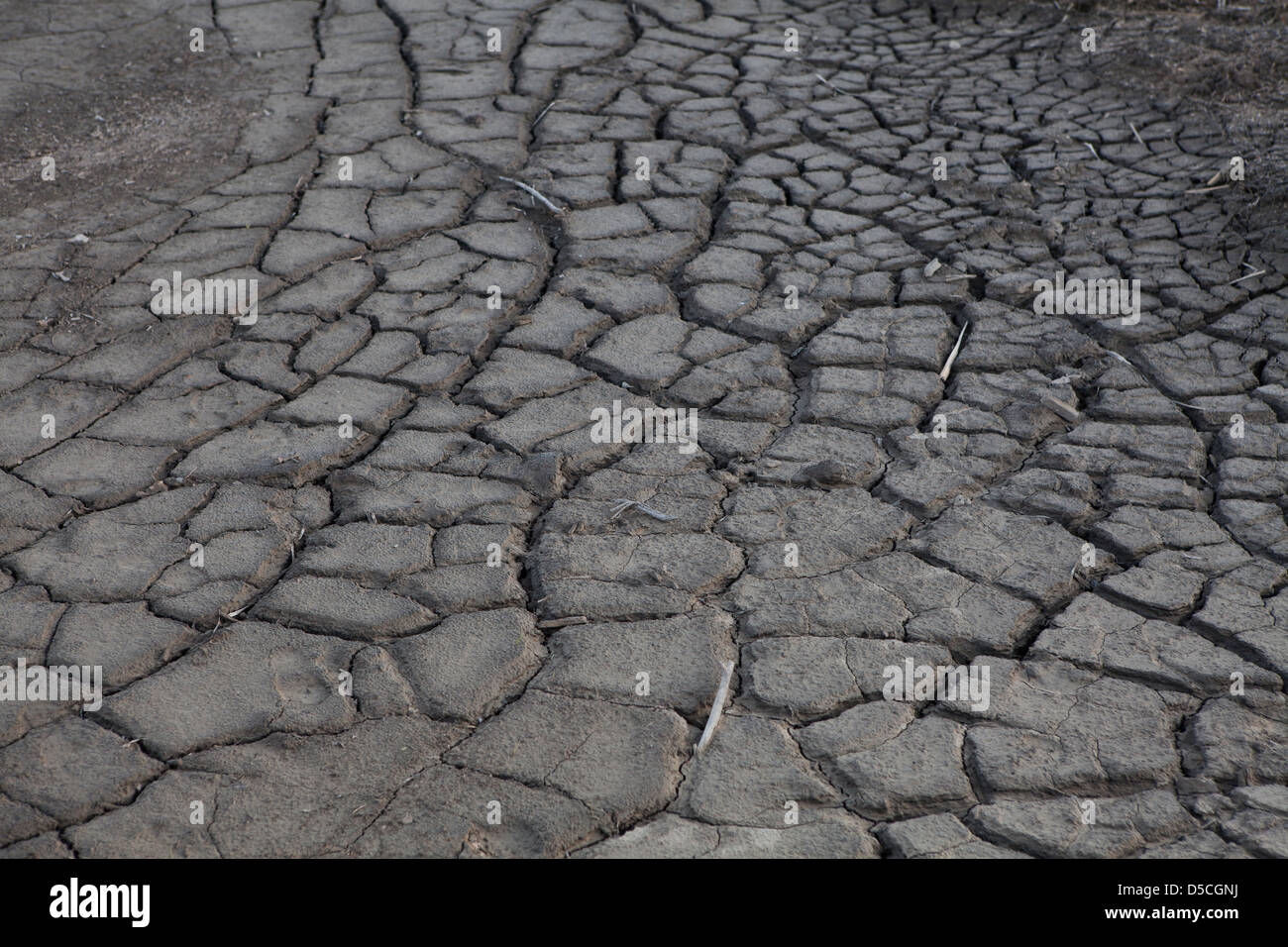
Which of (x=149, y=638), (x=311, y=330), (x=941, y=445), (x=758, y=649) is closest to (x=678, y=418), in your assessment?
(x=941, y=445)

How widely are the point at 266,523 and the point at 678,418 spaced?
1.10 metres

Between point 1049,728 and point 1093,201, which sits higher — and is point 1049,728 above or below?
below

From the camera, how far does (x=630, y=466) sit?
3125 millimetres

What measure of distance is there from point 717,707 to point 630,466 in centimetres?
89

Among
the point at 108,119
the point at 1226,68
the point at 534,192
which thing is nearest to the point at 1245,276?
the point at 1226,68

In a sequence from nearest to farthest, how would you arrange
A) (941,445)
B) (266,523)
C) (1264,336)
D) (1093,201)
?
(266,523), (941,445), (1264,336), (1093,201)

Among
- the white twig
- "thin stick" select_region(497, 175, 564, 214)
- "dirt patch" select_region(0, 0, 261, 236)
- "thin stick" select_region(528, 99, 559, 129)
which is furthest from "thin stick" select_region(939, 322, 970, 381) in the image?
"dirt patch" select_region(0, 0, 261, 236)

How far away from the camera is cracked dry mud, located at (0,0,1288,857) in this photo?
7.36ft

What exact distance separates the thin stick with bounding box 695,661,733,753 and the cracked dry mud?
1.0 inches

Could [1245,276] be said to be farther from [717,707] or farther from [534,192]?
[717,707]

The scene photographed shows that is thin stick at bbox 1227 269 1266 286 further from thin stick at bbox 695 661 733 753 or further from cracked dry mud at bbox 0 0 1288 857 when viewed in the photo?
thin stick at bbox 695 661 733 753

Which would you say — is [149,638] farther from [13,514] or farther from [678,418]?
[678,418]

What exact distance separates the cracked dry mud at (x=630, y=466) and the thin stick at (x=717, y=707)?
25 millimetres
